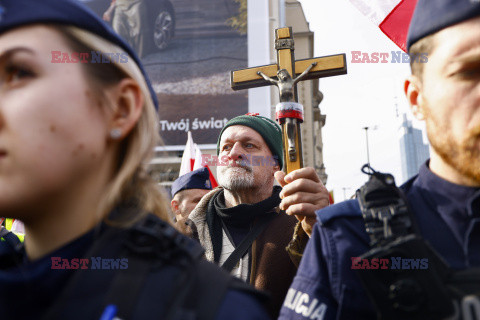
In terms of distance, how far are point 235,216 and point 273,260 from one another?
1.55 feet

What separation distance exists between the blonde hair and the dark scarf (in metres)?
1.74

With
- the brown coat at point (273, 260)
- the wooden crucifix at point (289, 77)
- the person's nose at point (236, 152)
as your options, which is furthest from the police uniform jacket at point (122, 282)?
the person's nose at point (236, 152)

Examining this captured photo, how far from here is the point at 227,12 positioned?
2291 cm

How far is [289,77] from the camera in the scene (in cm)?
325

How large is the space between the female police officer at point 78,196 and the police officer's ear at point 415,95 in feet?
3.22

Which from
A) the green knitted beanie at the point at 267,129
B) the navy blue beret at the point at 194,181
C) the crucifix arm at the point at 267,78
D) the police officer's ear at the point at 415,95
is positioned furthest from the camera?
the navy blue beret at the point at 194,181

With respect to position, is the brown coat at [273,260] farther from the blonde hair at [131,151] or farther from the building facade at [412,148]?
the building facade at [412,148]

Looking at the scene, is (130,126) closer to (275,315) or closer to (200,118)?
(275,315)

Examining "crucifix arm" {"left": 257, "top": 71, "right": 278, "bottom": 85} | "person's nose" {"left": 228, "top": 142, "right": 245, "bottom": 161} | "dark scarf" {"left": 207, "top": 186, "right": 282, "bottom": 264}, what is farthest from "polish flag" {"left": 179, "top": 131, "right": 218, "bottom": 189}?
"crucifix arm" {"left": 257, "top": 71, "right": 278, "bottom": 85}

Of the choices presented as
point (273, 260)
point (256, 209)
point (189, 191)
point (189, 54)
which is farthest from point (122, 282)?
point (189, 54)

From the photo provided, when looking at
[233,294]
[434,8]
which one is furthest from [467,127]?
[233,294]

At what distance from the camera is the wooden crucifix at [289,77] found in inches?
119

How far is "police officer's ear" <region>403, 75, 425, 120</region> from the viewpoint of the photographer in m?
1.72

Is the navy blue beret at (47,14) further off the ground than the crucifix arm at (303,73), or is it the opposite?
the crucifix arm at (303,73)
